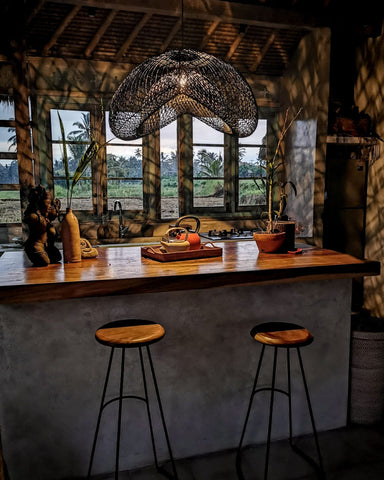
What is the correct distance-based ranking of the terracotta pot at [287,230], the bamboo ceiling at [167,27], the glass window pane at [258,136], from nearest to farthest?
the terracotta pot at [287,230], the bamboo ceiling at [167,27], the glass window pane at [258,136]

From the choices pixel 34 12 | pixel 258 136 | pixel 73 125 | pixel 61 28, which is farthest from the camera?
pixel 258 136

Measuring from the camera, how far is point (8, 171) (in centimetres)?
479

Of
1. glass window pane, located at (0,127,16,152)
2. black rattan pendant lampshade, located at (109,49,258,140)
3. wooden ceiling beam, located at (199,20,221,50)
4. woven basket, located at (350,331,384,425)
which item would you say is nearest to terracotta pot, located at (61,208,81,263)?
black rattan pendant lampshade, located at (109,49,258,140)

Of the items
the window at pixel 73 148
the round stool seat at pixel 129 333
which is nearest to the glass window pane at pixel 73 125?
the window at pixel 73 148

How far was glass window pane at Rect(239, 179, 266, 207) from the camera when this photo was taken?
557 centimetres

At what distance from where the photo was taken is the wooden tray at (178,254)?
2.51 m

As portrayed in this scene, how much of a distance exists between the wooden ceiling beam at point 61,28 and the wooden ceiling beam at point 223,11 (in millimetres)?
507

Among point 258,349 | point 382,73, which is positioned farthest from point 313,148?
point 258,349

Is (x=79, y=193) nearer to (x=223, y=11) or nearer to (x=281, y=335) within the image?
(x=223, y=11)

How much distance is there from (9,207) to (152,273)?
3283mm

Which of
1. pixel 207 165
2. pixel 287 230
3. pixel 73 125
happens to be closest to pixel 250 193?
pixel 207 165

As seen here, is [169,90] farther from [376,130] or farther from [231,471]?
[376,130]

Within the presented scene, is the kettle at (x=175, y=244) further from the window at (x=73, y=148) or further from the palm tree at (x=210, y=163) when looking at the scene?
the palm tree at (x=210, y=163)

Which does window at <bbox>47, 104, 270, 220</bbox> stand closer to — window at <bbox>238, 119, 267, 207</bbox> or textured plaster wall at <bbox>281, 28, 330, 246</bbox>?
window at <bbox>238, 119, 267, 207</bbox>
